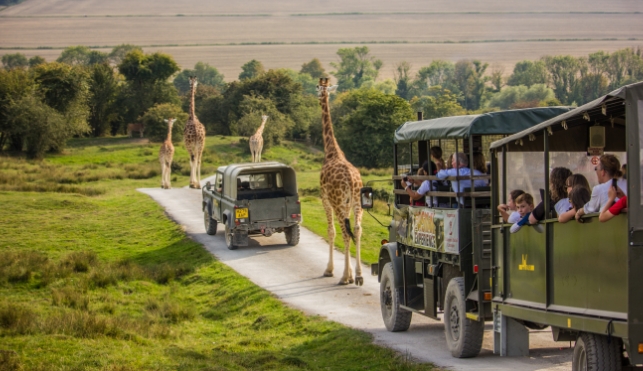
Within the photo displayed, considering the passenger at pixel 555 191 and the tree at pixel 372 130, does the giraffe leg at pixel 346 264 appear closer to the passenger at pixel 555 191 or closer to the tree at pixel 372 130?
the passenger at pixel 555 191

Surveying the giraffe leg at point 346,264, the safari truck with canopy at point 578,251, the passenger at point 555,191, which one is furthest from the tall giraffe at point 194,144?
the passenger at point 555,191

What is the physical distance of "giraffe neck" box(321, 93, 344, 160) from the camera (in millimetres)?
22261

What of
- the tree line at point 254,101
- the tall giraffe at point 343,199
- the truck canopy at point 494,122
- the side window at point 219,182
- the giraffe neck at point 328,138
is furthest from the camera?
the tree line at point 254,101

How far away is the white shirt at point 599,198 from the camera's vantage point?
Answer: 8602 mm

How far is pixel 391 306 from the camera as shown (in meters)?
15.2

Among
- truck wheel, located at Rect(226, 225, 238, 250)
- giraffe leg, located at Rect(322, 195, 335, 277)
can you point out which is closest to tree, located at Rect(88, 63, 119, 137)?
truck wheel, located at Rect(226, 225, 238, 250)

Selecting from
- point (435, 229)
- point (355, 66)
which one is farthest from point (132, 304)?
point (355, 66)

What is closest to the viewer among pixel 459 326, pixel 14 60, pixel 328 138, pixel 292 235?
pixel 459 326

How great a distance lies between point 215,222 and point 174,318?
30.7 ft

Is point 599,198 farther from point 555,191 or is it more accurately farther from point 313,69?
point 313,69

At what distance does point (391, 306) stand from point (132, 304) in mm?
8043

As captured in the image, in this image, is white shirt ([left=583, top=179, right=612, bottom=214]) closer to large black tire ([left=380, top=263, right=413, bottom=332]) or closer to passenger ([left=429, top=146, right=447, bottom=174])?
passenger ([left=429, top=146, right=447, bottom=174])

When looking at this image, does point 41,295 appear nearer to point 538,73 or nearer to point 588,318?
point 588,318

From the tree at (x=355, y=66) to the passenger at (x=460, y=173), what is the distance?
131 m
